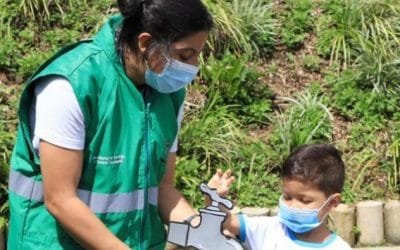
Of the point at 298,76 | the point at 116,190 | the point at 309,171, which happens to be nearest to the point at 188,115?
the point at 298,76

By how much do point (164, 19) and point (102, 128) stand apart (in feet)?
1.18

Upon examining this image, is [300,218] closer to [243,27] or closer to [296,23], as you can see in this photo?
[243,27]

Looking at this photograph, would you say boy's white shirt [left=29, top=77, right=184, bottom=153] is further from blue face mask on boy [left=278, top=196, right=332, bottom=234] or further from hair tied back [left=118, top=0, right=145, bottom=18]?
blue face mask on boy [left=278, top=196, right=332, bottom=234]

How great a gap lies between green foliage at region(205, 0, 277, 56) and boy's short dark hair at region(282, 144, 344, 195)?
10.1ft

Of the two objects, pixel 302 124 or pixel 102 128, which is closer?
pixel 102 128

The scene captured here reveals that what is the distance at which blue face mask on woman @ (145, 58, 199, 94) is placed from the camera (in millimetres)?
2943

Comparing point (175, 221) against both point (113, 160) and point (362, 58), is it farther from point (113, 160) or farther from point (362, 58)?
point (362, 58)

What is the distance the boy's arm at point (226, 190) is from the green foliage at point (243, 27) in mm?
3169

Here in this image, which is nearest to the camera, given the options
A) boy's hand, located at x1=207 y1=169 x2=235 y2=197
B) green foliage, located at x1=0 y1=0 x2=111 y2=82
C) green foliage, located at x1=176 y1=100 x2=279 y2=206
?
boy's hand, located at x1=207 y1=169 x2=235 y2=197

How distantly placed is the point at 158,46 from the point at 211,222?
0.57 m

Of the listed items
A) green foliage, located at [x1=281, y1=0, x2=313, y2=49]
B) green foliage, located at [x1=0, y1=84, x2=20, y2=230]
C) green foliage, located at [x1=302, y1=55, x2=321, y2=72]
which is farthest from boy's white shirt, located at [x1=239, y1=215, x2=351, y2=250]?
green foliage, located at [x1=281, y1=0, x2=313, y2=49]

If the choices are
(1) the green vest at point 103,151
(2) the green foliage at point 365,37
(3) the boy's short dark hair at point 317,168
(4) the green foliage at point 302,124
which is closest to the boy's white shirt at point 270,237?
(3) the boy's short dark hair at point 317,168

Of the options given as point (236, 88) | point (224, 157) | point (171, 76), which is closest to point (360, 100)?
point (236, 88)

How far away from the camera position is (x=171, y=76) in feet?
9.74
